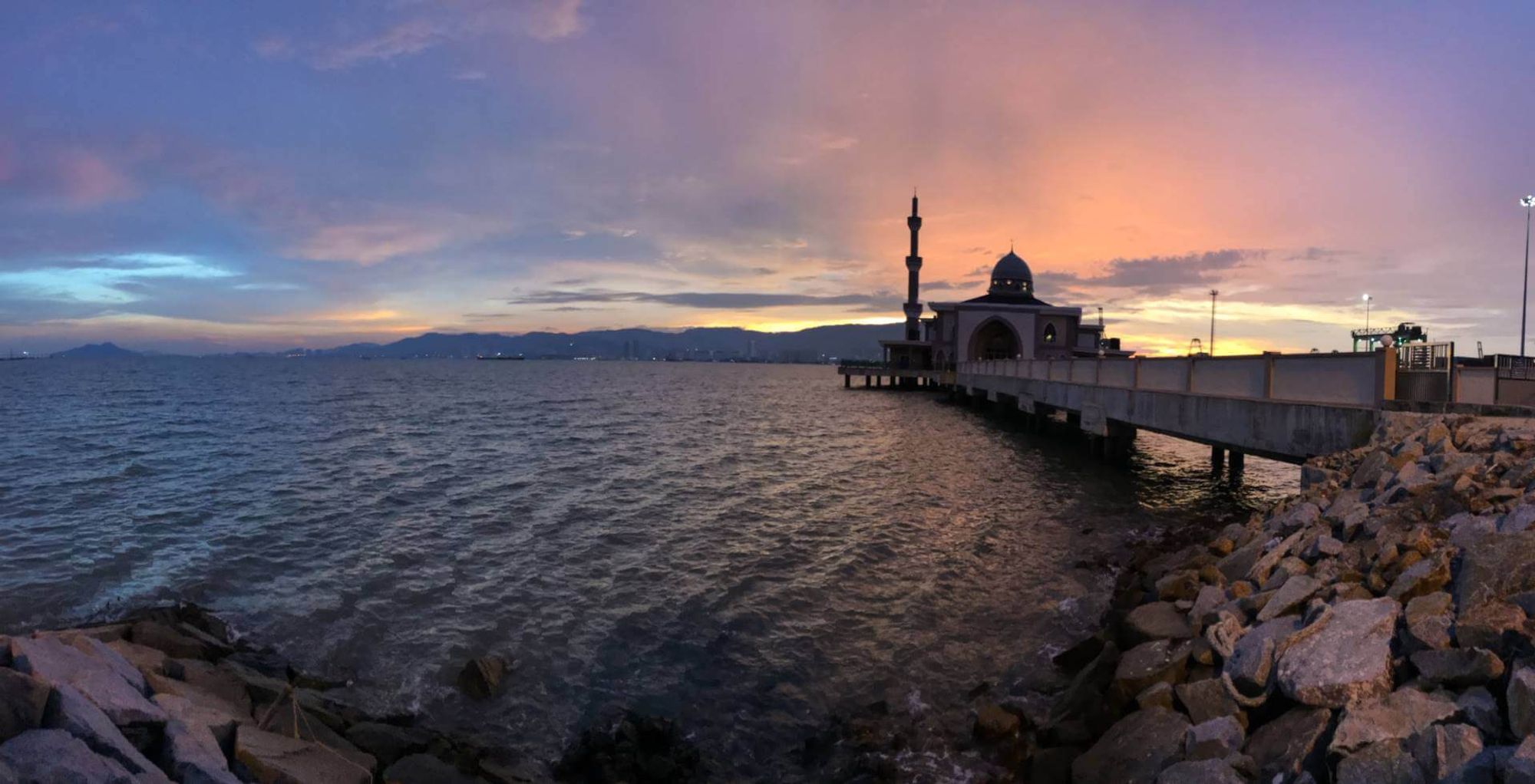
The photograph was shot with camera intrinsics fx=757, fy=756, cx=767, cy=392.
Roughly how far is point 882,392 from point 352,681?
3001 inches

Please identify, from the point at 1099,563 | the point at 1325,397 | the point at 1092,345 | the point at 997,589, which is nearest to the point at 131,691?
the point at 997,589

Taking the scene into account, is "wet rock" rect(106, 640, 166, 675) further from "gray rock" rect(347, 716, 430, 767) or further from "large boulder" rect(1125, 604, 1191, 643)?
"large boulder" rect(1125, 604, 1191, 643)

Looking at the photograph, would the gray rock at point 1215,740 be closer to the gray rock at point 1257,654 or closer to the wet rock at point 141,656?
the gray rock at point 1257,654

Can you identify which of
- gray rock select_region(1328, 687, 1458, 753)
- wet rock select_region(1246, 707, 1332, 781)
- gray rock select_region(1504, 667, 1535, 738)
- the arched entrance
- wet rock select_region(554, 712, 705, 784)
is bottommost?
wet rock select_region(554, 712, 705, 784)

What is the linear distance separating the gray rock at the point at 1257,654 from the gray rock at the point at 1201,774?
3.26 feet

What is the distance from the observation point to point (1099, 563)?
44.0 feet

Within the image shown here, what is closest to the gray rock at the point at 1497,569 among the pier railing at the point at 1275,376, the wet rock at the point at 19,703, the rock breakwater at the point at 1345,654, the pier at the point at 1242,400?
the rock breakwater at the point at 1345,654

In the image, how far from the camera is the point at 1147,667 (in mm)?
7207

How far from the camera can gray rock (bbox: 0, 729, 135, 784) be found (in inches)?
168

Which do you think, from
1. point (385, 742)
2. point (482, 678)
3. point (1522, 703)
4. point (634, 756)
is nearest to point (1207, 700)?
point (1522, 703)

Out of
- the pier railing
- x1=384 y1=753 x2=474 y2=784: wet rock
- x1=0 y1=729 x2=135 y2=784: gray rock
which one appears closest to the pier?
the pier railing

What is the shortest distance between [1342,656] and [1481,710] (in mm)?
1084

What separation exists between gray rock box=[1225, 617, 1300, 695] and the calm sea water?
305 centimetres

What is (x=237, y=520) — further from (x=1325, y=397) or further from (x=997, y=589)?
(x=1325, y=397)
